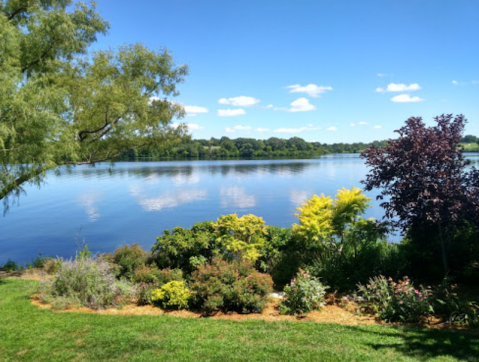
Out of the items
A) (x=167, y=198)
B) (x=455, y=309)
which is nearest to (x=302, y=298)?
(x=455, y=309)

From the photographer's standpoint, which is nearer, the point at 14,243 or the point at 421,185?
the point at 421,185

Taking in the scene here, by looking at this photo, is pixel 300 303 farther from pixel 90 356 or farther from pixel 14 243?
pixel 14 243

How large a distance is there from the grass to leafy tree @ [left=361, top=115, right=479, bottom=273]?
2955mm

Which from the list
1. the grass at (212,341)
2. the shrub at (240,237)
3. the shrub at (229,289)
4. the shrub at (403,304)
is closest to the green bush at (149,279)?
the shrub at (229,289)

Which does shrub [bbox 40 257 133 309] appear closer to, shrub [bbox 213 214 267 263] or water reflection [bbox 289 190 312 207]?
shrub [bbox 213 214 267 263]

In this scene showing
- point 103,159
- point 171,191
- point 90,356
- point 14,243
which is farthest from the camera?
point 171,191

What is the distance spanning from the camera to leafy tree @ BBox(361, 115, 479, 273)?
729cm

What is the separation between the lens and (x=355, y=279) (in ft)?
27.5

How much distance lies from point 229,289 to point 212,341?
179 cm

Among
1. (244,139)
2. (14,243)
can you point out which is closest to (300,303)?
(14,243)

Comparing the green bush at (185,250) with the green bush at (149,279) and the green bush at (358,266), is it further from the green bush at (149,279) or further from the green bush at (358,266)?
the green bush at (358,266)

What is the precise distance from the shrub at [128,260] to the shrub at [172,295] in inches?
71.2

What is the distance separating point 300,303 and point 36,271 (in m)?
9.76

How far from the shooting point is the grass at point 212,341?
182 inches
